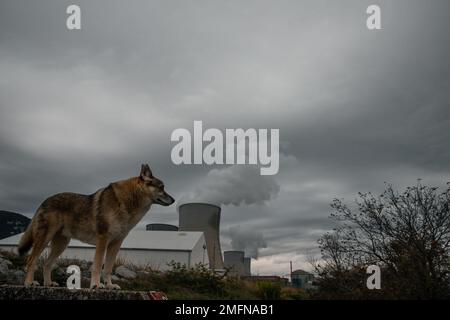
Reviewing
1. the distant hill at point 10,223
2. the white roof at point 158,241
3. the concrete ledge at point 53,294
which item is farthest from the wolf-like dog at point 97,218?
the distant hill at point 10,223

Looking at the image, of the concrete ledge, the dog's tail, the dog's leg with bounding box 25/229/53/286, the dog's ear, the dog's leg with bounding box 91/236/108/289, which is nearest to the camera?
the concrete ledge

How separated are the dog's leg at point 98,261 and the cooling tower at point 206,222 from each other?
3486cm

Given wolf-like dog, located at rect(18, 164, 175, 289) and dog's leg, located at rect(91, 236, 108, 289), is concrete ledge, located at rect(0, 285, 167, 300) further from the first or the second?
wolf-like dog, located at rect(18, 164, 175, 289)

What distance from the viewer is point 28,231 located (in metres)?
6.00

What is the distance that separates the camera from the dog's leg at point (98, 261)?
218 inches

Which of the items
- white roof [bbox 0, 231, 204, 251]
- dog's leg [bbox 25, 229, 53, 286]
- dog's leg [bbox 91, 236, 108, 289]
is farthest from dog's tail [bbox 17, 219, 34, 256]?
white roof [bbox 0, 231, 204, 251]

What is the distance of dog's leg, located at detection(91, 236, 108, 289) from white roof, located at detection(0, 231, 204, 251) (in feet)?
99.2

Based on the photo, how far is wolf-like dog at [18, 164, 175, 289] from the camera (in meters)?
5.80

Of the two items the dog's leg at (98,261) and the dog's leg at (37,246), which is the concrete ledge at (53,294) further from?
the dog's leg at (37,246)

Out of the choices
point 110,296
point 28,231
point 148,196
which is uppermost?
point 148,196

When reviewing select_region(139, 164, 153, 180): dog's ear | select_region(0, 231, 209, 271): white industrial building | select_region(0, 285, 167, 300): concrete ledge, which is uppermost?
select_region(139, 164, 153, 180): dog's ear
